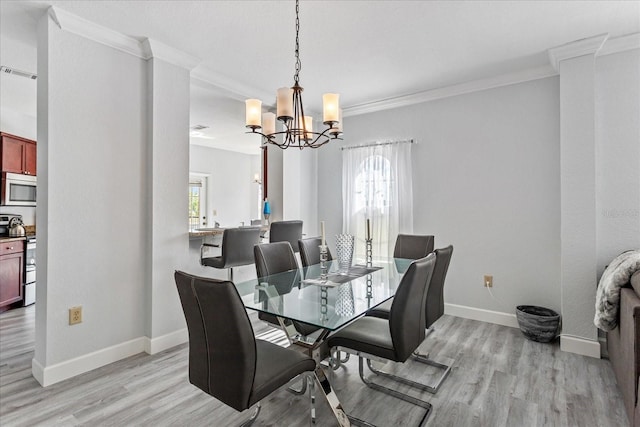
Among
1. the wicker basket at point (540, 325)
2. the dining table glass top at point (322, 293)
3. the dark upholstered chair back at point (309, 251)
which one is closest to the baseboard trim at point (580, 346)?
the wicker basket at point (540, 325)

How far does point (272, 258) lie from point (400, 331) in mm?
1236

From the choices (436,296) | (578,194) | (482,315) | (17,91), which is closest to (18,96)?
(17,91)

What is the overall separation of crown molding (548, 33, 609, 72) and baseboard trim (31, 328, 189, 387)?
13.3ft

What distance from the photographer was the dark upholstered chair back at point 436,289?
215 cm

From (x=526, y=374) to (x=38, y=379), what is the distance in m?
3.45

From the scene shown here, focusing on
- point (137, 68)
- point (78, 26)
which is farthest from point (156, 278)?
point (78, 26)

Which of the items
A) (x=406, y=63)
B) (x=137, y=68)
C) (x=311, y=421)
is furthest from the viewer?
(x=406, y=63)

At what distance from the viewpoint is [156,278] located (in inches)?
110

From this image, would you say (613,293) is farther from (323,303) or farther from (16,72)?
(16,72)

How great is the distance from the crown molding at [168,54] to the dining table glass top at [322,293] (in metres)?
2.05

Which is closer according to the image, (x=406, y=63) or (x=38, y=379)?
(x=38, y=379)

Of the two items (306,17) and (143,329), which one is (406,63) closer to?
(306,17)

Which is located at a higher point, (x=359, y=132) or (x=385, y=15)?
(x=385, y=15)

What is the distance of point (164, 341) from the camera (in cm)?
283
